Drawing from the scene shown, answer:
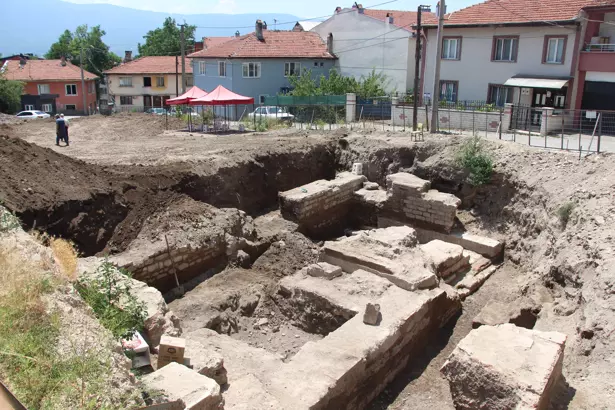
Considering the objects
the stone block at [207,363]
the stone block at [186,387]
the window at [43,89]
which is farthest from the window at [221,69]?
the stone block at [186,387]

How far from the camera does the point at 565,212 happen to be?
1096cm

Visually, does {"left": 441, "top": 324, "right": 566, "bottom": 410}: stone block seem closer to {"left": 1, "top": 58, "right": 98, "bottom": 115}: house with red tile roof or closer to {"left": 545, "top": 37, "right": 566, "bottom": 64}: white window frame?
{"left": 545, "top": 37, "right": 566, "bottom": 64}: white window frame

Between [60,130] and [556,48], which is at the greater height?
[556,48]

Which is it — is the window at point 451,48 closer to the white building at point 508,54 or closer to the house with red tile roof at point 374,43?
the white building at point 508,54

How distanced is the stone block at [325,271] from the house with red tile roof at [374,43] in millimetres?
22337

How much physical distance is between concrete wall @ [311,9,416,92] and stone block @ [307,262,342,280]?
2251 cm

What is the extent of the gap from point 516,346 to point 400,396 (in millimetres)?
2015

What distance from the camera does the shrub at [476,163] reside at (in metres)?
14.0

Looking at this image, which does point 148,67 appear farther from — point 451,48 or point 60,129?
point 60,129

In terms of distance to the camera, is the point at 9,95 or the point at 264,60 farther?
the point at 9,95

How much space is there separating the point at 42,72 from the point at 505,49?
36.7 metres

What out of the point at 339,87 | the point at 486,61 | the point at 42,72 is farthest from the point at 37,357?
the point at 42,72

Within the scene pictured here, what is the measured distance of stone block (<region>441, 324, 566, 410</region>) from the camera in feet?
19.8

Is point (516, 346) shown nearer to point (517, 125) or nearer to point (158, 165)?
point (158, 165)
